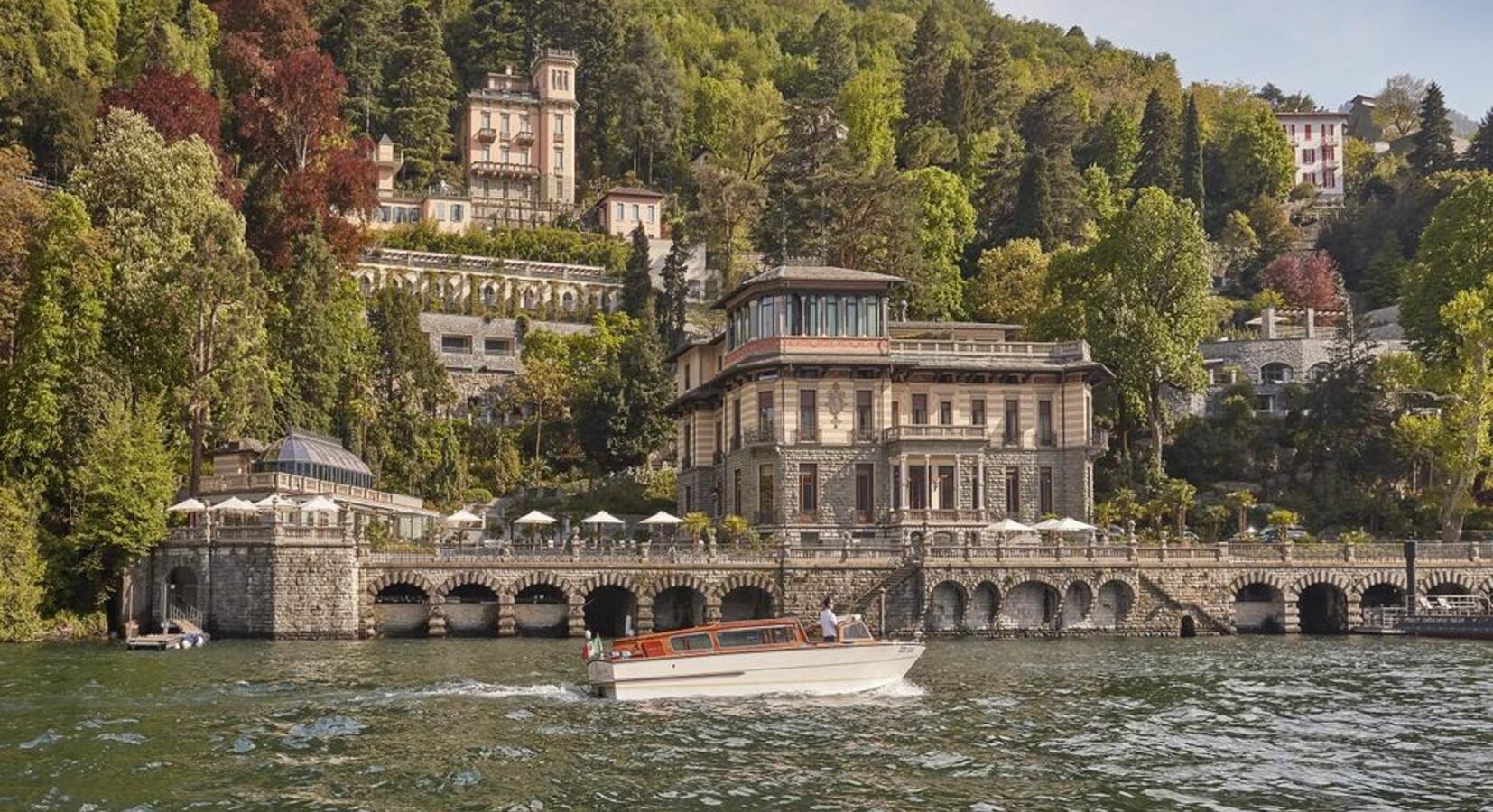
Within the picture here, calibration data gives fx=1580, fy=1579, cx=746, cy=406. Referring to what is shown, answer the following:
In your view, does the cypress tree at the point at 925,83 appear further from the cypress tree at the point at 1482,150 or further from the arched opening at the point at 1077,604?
the arched opening at the point at 1077,604

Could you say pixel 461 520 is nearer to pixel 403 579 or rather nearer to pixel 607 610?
pixel 607 610

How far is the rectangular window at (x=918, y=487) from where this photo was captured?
7138 cm

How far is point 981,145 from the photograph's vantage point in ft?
415

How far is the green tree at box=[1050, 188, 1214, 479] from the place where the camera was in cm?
8144

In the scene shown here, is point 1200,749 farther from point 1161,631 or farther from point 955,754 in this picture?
point 1161,631

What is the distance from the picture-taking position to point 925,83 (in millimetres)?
134625

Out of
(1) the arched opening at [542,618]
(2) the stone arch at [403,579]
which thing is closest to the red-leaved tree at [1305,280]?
(1) the arched opening at [542,618]

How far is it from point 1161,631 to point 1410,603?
418 inches

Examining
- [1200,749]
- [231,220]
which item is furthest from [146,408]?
[1200,749]

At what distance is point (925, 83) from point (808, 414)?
69561mm

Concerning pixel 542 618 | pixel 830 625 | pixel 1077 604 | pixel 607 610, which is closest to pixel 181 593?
pixel 542 618

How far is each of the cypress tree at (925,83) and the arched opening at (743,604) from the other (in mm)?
76024

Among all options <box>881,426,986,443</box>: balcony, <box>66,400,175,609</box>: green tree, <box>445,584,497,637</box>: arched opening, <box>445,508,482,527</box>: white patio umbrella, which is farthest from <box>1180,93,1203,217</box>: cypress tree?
<box>66,400,175,609</box>: green tree

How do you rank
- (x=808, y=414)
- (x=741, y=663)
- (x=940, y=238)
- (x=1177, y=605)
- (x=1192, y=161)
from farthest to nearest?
1. (x=1192, y=161)
2. (x=940, y=238)
3. (x=808, y=414)
4. (x=1177, y=605)
5. (x=741, y=663)
